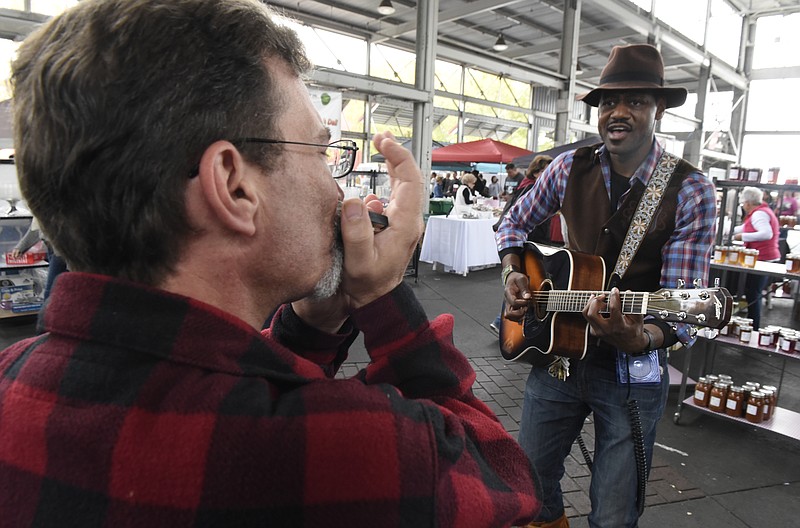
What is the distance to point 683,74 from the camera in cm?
2292

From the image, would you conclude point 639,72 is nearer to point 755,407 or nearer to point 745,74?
point 755,407

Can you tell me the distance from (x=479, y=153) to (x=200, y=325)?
13.0 m

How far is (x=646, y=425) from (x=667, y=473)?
5.96 ft

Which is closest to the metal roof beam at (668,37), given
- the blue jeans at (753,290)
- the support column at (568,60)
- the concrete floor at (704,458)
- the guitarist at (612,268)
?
the support column at (568,60)

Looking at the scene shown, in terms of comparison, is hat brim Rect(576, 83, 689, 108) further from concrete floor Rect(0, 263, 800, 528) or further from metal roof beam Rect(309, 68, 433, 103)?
metal roof beam Rect(309, 68, 433, 103)

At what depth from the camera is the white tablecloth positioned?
912cm

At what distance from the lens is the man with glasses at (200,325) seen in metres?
0.57

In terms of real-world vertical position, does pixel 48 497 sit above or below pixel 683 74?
below

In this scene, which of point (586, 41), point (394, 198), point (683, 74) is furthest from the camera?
point (683, 74)

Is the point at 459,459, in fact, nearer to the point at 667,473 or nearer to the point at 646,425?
the point at 646,425

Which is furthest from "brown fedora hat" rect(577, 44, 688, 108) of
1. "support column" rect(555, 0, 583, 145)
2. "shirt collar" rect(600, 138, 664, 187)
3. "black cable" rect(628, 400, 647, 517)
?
"support column" rect(555, 0, 583, 145)

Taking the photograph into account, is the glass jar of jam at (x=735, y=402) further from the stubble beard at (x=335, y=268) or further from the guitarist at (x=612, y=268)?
the stubble beard at (x=335, y=268)

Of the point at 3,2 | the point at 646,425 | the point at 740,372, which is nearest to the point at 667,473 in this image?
the point at 646,425

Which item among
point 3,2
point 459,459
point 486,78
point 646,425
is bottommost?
point 646,425
